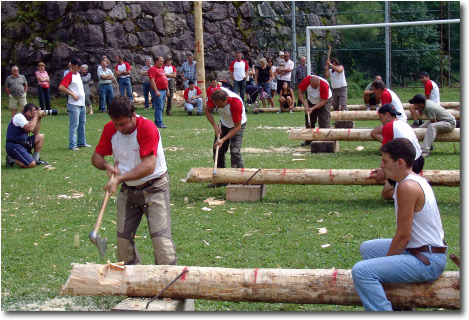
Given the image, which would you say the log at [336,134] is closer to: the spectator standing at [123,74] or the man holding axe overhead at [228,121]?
the man holding axe overhead at [228,121]

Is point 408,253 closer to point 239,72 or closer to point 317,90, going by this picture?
point 317,90

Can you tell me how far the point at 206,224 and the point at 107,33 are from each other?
17776 mm

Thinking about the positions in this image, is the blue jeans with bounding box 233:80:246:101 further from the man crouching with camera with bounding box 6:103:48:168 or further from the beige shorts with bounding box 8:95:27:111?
the man crouching with camera with bounding box 6:103:48:168

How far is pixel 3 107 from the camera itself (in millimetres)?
22672

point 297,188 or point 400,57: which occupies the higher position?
point 400,57

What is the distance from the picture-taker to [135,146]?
219 inches

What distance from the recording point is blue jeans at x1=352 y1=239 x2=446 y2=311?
454 cm

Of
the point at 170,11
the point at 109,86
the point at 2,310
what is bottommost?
the point at 2,310

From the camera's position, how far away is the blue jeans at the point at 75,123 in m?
14.0

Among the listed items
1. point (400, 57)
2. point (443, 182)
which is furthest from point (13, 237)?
point (400, 57)

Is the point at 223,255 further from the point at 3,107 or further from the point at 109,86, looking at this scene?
the point at 3,107

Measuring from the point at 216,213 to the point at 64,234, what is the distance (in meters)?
2.20

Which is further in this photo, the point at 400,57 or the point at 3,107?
the point at 400,57

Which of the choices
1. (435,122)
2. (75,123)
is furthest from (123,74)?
(435,122)
